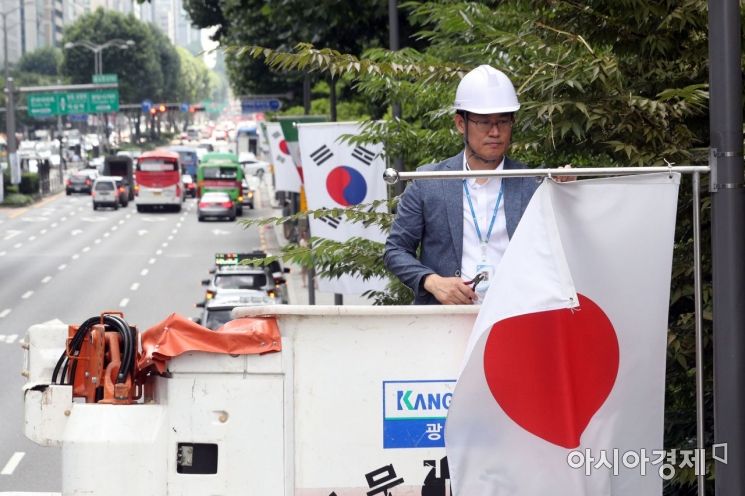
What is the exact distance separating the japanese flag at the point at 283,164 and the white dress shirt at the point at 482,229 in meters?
16.8

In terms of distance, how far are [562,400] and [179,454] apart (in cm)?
136

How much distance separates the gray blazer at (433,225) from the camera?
5.61 metres

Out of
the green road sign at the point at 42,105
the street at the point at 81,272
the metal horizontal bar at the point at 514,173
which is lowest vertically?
the street at the point at 81,272

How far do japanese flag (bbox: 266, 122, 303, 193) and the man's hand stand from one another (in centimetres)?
1711

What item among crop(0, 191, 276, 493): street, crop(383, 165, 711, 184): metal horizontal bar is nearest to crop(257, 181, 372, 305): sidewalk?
crop(0, 191, 276, 493): street

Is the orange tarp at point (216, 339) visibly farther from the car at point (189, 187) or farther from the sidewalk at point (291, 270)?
the car at point (189, 187)

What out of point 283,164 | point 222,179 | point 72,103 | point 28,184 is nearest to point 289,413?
point 283,164

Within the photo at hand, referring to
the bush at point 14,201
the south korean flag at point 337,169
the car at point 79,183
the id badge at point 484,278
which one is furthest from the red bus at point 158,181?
the id badge at point 484,278

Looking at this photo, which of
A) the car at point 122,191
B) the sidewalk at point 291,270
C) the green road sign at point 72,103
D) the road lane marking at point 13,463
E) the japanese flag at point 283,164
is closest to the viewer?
the road lane marking at point 13,463

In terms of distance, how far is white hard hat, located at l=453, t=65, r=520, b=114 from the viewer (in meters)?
5.63

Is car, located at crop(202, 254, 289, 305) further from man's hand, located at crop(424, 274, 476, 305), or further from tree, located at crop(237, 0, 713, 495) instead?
man's hand, located at crop(424, 274, 476, 305)

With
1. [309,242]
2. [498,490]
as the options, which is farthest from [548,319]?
[309,242]

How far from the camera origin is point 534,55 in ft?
25.2

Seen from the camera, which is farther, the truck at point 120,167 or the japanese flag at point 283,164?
the truck at point 120,167
